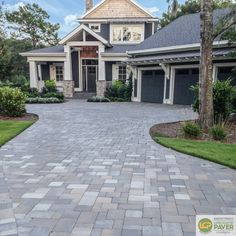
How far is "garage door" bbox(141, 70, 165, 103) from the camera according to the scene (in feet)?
55.8

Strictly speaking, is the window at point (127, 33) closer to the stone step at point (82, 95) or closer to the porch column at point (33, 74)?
the stone step at point (82, 95)

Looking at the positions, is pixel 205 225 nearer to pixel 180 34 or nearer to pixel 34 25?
pixel 180 34

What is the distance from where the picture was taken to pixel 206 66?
26.2 feet

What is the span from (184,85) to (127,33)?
29.7ft

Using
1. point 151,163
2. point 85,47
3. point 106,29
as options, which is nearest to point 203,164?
point 151,163

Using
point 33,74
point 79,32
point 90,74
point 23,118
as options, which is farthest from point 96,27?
point 23,118

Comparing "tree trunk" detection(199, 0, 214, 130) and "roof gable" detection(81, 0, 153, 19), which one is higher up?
"roof gable" detection(81, 0, 153, 19)

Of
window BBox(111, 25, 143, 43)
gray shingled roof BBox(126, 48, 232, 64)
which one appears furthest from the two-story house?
gray shingled roof BBox(126, 48, 232, 64)

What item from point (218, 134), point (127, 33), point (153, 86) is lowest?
point (218, 134)

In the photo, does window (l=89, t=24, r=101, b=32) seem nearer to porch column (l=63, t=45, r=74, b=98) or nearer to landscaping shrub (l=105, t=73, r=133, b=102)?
porch column (l=63, t=45, r=74, b=98)

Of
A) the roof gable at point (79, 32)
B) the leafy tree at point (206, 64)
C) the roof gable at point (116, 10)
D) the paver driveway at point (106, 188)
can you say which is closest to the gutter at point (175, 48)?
the roof gable at point (79, 32)

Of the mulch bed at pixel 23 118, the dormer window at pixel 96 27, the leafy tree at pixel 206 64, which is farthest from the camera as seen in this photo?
the dormer window at pixel 96 27

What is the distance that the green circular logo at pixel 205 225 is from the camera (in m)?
1.96

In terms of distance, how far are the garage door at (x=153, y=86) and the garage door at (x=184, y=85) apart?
1137mm
